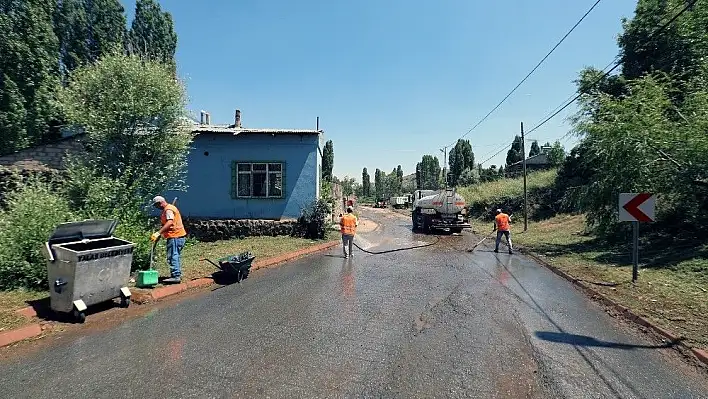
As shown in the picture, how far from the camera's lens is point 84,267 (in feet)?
20.9

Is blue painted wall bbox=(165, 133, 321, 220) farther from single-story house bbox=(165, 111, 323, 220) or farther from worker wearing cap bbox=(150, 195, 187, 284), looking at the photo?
worker wearing cap bbox=(150, 195, 187, 284)

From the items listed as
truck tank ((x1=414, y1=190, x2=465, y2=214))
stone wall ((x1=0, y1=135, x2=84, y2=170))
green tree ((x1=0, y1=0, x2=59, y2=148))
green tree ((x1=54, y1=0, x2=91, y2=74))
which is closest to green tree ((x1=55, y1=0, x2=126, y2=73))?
green tree ((x1=54, y1=0, x2=91, y2=74))

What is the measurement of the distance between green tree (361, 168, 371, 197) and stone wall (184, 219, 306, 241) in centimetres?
8189

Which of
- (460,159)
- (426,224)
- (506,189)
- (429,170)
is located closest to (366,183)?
(429,170)

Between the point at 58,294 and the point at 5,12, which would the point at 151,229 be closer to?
the point at 58,294

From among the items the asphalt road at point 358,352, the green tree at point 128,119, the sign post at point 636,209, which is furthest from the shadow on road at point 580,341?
the green tree at point 128,119

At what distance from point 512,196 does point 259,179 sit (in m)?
22.9

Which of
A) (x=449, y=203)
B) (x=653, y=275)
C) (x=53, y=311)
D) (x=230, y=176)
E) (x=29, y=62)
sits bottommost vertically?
(x=53, y=311)

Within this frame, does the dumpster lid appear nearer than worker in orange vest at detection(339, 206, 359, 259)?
Yes

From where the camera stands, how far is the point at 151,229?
36.8 feet

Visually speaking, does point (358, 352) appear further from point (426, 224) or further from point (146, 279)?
point (426, 224)

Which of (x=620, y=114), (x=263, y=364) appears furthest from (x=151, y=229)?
(x=620, y=114)

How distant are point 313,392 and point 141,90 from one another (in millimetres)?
10953

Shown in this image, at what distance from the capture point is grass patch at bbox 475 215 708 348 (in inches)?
262
